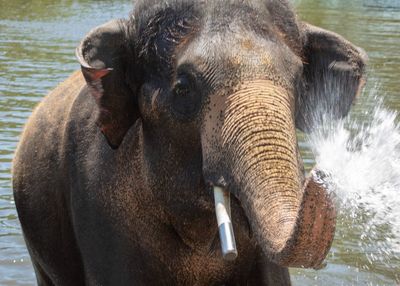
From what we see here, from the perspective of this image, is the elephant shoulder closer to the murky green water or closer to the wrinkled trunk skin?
the wrinkled trunk skin

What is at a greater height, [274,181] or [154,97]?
[274,181]

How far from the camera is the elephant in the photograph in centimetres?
365

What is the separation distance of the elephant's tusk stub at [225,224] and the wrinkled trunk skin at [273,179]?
0.24 ft

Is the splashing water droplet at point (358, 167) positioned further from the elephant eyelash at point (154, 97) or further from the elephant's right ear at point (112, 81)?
the elephant's right ear at point (112, 81)

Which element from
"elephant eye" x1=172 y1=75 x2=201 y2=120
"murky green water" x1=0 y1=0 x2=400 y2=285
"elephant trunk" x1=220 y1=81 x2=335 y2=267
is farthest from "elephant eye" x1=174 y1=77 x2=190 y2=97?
"murky green water" x1=0 y1=0 x2=400 y2=285

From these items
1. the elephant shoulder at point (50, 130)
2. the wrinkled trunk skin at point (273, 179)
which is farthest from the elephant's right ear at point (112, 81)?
the wrinkled trunk skin at point (273, 179)

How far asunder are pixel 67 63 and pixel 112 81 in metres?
10.8

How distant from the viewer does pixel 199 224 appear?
4.41 m

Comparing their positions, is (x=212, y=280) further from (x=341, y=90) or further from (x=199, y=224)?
(x=341, y=90)

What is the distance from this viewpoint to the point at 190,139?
4188 millimetres

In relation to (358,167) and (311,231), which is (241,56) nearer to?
(358,167)

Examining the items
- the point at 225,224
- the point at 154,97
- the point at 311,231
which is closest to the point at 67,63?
the point at 154,97

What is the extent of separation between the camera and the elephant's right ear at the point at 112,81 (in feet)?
14.8

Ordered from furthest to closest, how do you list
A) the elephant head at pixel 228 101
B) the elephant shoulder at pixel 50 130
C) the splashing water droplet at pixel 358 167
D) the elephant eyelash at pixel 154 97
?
the elephant shoulder at pixel 50 130
the elephant eyelash at pixel 154 97
the splashing water droplet at pixel 358 167
the elephant head at pixel 228 101
